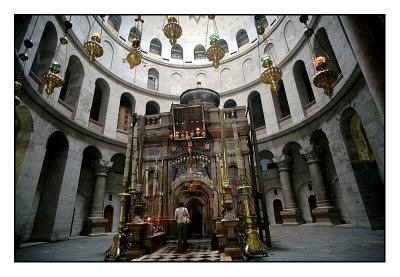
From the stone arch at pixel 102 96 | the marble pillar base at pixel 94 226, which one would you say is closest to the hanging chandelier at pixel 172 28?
the stone arch at pixel 102 96

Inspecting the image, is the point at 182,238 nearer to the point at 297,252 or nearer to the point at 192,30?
the point at 297,252

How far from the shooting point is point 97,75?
13961mm

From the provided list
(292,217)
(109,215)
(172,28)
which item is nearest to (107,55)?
(172,28)

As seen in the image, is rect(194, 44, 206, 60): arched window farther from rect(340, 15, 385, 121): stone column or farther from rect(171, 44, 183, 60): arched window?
rect(340, 15, 385, 121): stone column

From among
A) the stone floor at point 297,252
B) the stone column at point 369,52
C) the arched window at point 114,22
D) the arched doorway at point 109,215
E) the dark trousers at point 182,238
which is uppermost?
the arched window at point 114,22

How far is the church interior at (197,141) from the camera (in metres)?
5.32

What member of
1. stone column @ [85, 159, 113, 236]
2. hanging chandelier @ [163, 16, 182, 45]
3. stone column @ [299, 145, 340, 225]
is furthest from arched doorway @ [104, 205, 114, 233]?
stone column @ [299, 145, 340, 225]

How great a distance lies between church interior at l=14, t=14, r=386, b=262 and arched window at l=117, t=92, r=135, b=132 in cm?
11

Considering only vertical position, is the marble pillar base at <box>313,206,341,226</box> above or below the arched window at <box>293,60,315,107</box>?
below

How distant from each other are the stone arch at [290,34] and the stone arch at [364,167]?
7443 millimetres

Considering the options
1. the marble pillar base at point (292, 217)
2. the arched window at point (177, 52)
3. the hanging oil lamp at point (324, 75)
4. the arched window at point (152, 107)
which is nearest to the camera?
the hanging oil lamp at point (324, 75)

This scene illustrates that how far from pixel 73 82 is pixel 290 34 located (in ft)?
50.9

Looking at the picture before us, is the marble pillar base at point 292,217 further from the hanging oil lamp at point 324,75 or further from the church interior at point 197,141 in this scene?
the hanging oil lamp at point 324,75

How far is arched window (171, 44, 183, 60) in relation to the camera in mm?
21031
